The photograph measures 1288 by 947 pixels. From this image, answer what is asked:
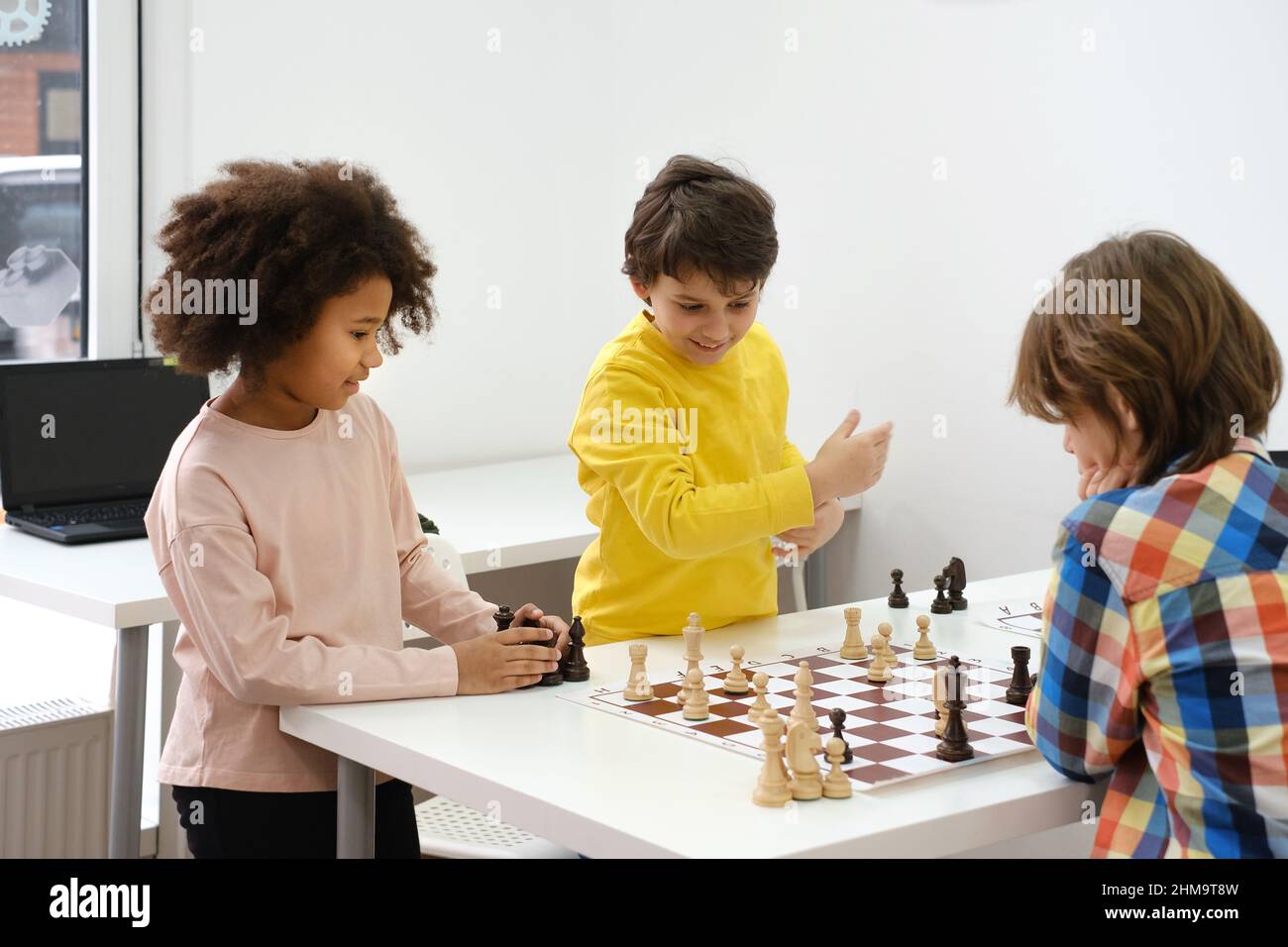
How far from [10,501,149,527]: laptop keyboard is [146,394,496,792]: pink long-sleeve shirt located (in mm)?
1230

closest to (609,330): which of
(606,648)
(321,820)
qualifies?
(606,648)

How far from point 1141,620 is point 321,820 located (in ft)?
3.42

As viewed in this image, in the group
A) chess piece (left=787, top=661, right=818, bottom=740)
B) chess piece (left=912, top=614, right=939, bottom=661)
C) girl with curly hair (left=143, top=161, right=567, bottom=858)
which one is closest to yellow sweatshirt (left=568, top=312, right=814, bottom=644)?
chess piece (left=912, top=614, right=939, bottom=661)

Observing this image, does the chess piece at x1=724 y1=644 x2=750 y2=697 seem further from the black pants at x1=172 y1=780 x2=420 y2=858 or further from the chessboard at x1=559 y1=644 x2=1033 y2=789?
the black pants at x1=172 y1=780 x2=420 y2=858

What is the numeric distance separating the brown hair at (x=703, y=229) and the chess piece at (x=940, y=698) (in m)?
0.70

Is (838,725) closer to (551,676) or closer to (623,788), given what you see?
(623,788)

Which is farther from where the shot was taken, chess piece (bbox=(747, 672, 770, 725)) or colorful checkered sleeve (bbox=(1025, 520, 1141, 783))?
chess piece (bbox=(747, 672, 770, 725))

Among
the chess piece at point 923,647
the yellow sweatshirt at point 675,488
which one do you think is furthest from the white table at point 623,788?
the chess piece at point 923,647

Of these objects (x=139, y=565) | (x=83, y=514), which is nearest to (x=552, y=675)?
(x=139, y=565)

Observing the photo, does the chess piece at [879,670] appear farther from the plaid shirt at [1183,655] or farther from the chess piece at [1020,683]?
the plaid shirt at [1183,655]

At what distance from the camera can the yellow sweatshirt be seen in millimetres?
2105

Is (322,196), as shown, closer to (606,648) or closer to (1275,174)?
(606,648)

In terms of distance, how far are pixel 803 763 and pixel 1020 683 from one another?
465 millimetres

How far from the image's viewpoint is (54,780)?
278cm
